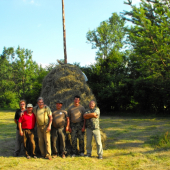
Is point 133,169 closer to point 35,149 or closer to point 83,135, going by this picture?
point 83,135

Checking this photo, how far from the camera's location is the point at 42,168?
4.76m

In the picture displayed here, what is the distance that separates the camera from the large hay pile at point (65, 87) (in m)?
6.77

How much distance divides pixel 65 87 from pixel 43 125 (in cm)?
190

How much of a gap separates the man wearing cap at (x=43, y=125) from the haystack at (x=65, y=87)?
40.3 inches

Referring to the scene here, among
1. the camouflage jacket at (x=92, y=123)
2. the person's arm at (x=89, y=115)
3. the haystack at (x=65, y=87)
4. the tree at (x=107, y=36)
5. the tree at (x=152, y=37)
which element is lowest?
the camouflage jacket at (x=92, y=123)

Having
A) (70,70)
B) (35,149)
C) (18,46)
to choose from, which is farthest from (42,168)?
(18,46)

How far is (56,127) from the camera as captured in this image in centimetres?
557

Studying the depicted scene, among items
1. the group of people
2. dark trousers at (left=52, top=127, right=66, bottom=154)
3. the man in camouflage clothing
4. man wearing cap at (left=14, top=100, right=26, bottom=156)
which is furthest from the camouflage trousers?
man wearing cap at (left=14, top=100, right=26, bottom=156)

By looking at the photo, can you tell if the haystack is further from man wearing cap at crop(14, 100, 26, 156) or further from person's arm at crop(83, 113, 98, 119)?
person's arm at crop(83, 113, 98, 119)

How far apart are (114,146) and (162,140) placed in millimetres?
1655

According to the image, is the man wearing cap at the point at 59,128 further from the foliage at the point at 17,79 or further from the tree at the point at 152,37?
the foliage at the point at 17,79

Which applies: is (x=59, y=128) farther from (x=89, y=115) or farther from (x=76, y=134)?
(x=89, y=115)

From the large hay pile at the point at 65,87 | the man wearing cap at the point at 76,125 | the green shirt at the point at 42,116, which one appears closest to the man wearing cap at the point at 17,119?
the green shirt at the point at 42,116

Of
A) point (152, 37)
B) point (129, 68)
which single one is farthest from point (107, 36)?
point (152, 37)
